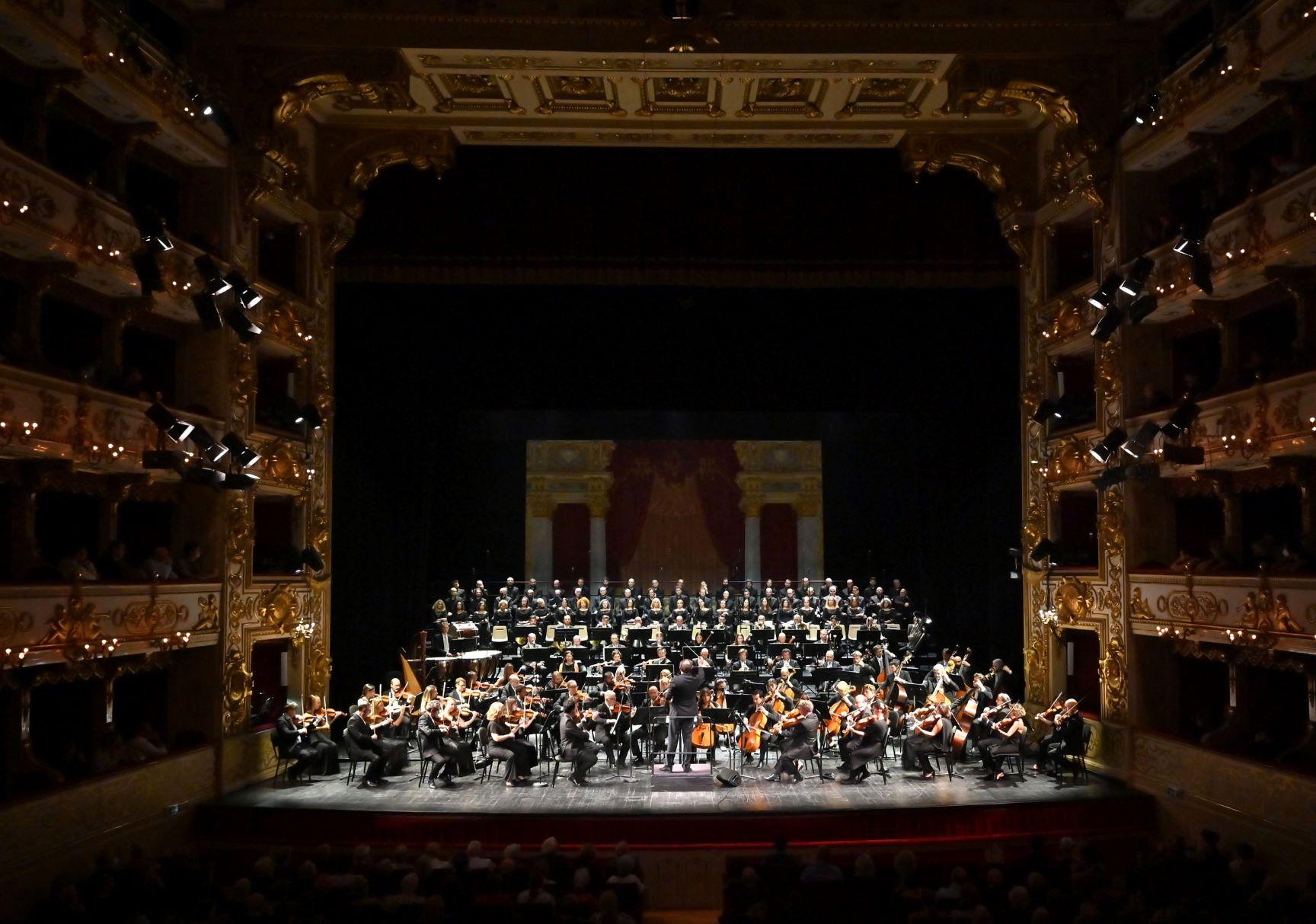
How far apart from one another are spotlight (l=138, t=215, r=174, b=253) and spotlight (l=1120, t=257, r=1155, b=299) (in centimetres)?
1093

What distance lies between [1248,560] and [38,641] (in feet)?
43.3

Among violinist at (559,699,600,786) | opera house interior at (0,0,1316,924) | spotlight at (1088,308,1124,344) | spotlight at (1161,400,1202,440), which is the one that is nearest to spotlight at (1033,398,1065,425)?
opera house interior at (0,0,1316,924)

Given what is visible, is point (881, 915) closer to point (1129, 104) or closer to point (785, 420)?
point (1129, 104)

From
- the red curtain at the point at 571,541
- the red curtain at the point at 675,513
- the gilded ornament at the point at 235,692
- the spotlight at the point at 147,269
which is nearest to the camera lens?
the spotlight at the point at 147,269

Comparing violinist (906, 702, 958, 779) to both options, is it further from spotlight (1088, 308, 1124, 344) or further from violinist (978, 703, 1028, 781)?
spotlight (1088, 308, 1124, 344)

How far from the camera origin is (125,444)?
1162 cm

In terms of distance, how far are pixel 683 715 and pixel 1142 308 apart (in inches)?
291

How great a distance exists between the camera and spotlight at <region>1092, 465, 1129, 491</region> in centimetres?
1298

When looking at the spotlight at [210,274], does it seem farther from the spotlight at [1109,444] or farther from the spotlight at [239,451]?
the spotlight at [1109,444]

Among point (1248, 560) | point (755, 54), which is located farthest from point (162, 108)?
point (1248, 560)

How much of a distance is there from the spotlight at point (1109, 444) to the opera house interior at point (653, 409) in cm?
6

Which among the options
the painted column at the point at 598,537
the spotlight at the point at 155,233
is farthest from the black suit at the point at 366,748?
the painted column at the point at 598,537

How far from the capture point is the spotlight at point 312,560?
585 inches

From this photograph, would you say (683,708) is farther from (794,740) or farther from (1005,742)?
(1005,742)
